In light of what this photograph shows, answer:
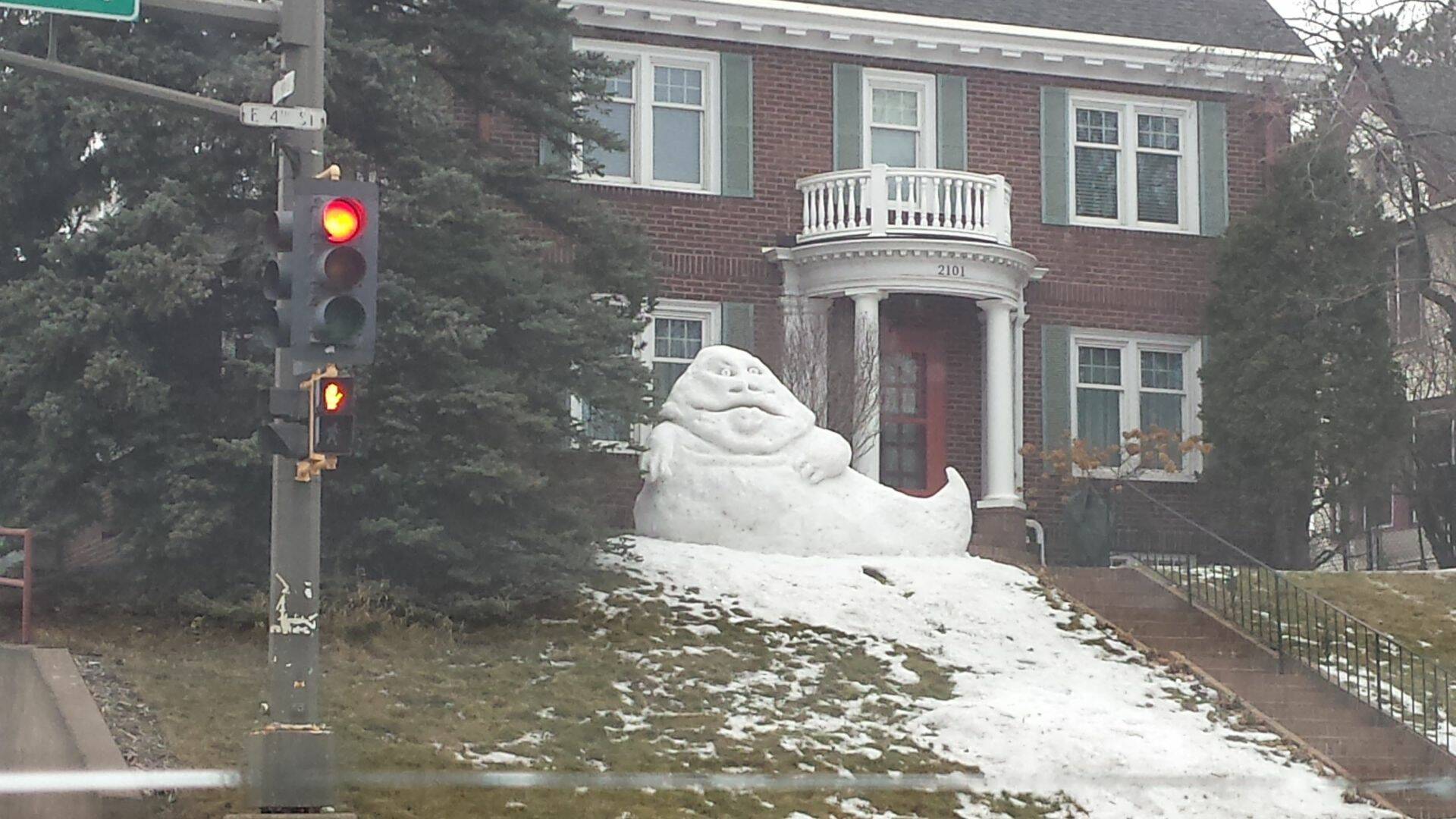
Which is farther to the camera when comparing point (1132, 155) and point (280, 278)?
point (1132, 155)

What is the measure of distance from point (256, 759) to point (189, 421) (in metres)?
6.70

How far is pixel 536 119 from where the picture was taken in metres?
20.8

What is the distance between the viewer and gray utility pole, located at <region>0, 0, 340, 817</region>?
1214cm

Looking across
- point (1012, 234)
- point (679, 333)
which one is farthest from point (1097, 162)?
point (679, 333)

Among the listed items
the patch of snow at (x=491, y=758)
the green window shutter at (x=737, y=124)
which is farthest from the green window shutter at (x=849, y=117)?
the patch of snow at (x=491, y=758)

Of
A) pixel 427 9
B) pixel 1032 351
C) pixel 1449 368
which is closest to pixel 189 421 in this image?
pixel 427 9

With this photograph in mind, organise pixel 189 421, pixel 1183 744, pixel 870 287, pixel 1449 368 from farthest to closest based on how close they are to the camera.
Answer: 1. pixel 1449 368
2. pixel 870 287
3. pixel 189 421
4. pixel 1183 744

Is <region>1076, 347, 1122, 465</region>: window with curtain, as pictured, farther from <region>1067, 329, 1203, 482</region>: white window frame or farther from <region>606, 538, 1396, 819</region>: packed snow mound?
<region>606, 538, 1396, 819</region>: packed snow mound

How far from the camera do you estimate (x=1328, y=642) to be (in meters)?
20.3

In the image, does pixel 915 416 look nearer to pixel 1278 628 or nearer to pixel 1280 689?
pixel 1278 628

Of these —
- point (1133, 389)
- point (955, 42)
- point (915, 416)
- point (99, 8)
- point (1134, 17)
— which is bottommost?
point (915, 416)

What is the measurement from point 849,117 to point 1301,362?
6650 millimetres

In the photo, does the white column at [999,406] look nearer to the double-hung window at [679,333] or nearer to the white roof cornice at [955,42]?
the double-hung window at [679,333]

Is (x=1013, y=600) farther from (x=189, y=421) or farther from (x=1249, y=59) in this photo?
(x=1249, y=59)
